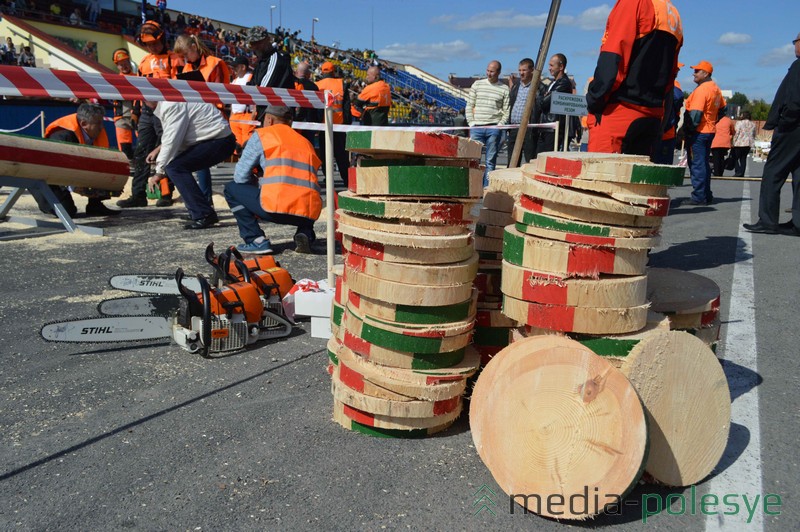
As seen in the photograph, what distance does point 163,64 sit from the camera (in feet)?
27.1

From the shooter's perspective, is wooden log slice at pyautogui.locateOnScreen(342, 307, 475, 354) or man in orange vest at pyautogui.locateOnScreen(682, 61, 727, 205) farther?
man in orange vest at pyautogui.locateOnScreen(682, 61, 727, 205)

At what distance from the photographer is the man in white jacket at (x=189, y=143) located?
255 inches

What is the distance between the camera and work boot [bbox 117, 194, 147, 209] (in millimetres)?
8797

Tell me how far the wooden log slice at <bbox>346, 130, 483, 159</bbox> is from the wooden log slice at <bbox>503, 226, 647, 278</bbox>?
48 centimetres

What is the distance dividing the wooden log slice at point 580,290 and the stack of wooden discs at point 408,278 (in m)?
0.27

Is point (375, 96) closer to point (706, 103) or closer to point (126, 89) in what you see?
point (706, 103)

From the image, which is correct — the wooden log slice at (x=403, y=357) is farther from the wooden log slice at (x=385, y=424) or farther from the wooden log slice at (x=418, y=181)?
the wooden log slice at (x=418, y=181)

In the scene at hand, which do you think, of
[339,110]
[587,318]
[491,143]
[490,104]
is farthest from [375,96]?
[587,318]

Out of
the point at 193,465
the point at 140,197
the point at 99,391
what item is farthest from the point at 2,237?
the point at 193,465

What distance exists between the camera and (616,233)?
237cm

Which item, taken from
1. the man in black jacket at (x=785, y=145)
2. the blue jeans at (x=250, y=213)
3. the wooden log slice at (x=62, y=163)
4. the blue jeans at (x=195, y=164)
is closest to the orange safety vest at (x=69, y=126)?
the wooden log slice at (x=62, y=163)

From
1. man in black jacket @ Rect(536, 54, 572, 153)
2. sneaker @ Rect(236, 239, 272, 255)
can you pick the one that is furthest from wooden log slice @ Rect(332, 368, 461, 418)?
man in black jacket @ Rect(536, 54, 572, 153)

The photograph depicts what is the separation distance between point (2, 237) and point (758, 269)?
26.1 ft

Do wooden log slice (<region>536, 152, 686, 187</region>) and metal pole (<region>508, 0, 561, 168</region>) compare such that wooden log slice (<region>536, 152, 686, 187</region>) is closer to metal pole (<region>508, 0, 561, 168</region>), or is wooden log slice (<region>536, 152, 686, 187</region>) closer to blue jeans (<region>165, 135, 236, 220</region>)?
metal pole (<region>508, 0, 561, 168</region>)
